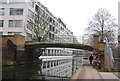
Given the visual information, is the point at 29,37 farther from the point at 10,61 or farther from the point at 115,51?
the point at 115,51

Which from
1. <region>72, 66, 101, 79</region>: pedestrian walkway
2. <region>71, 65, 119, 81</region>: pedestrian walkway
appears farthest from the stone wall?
<region>71, 65, 119, 81</region>: pedestrian walkway

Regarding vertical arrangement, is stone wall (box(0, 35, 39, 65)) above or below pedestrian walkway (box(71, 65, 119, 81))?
above

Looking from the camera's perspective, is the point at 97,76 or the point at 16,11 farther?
the point at 16,11

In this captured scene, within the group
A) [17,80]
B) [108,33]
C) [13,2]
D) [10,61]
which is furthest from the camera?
[13,2]

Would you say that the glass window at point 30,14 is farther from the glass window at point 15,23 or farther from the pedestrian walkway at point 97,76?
the pedestrian walkway at point 97,76

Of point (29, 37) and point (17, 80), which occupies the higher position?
point (29, 37)

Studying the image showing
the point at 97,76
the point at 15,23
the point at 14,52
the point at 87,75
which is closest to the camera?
the point at 97,76

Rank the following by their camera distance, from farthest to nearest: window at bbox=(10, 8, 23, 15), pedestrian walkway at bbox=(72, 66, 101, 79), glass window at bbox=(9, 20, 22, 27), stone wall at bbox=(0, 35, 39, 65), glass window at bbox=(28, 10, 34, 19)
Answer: glass window at bbox=(28, 10, 34, 19) < window at bbox=(10, 8, 23, 15) < glass window at bbox=(9, 20, 22, 27) < stone wall at bbox=(0, 35, 39, 65) < pedestrian walkway at bbox=(72, 66, 101, 79)

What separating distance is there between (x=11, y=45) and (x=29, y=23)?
16119mm

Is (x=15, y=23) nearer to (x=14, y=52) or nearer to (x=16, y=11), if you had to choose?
(x=16, y=11)

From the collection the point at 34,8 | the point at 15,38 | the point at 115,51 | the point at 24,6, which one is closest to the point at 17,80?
the point at 115,51

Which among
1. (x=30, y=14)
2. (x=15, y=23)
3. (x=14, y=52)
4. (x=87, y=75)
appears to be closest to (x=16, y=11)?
(x=15, y=23)

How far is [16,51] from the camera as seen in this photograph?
20.9 m

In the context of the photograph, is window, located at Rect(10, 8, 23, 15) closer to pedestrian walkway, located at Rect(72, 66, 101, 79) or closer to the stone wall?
the stone wall
